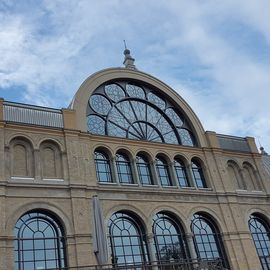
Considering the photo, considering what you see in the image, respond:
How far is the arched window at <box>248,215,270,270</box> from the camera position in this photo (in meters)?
23.2

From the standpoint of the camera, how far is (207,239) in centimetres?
2191

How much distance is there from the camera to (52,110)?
20.9m

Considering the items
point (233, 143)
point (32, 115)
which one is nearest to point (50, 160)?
point (32, 115)

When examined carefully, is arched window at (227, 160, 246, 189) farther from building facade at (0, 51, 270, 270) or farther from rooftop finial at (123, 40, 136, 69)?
rooftop finial at (123, 40, 136, 69)

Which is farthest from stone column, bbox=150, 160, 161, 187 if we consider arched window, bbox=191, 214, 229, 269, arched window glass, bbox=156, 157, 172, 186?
arched window, bbox=191, 214, 229, 269

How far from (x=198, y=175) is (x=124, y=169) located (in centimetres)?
563

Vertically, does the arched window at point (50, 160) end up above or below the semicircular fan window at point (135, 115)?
below

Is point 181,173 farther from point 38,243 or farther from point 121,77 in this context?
point 38,243

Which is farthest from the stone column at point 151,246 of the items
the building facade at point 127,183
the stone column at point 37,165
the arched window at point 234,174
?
the arched window at point 234,174

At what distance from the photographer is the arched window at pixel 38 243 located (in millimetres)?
16250

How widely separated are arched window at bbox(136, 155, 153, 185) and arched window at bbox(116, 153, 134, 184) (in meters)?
0.65

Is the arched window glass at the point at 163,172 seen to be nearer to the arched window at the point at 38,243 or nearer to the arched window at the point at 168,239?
the arched window at the point at 168,239

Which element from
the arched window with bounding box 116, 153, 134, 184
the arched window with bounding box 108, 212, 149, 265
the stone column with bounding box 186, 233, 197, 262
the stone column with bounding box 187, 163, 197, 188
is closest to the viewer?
the arched window with bounding box 108, 212, 149, 265

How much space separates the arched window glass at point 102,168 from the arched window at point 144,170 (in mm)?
2056
